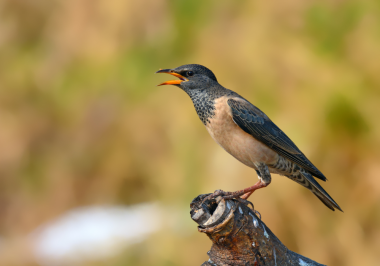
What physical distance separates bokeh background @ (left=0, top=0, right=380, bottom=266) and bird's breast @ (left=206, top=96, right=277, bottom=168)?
400 centimetres

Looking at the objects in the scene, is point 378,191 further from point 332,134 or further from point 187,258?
point 187,258

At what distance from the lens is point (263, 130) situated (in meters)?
5.35

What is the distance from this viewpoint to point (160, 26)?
11.2 metres

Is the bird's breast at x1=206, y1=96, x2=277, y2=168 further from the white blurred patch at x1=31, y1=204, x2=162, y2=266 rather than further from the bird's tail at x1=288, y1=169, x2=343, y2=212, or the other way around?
the white blurred patch at x1=31, y1=204, x2=162, y2=266

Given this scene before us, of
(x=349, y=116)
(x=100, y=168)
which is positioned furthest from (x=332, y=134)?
(x=100, y=168)

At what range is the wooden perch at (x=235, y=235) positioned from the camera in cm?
411

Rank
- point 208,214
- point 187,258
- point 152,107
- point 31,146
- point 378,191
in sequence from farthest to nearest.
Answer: point 31,146, point 152,107, point 187,258, point 378,191, point 208,214

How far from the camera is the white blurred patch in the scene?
34.7 feet

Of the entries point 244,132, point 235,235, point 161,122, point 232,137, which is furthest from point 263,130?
point 161,122

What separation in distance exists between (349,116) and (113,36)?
22.7 feet

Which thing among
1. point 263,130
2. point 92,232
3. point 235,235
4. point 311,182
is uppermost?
point 92,232

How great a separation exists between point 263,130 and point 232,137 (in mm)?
502

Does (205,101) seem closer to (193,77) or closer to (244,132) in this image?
(193,77)

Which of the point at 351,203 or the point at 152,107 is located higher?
the point at 152,107
